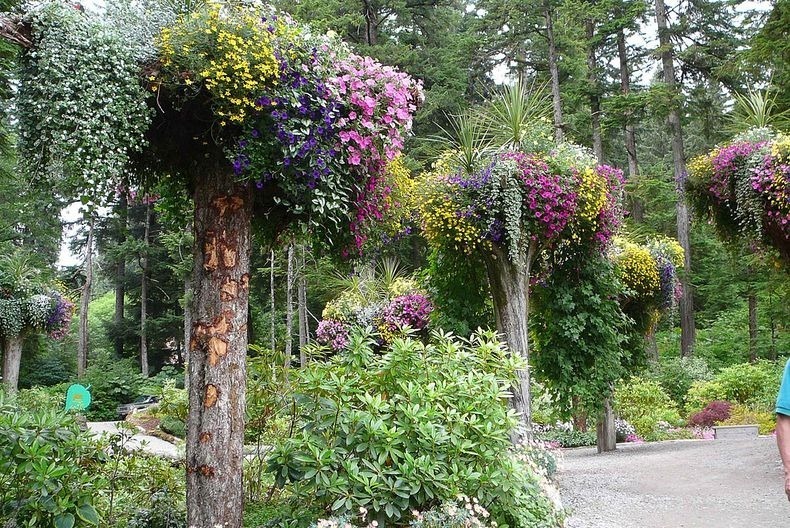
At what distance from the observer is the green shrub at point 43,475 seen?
2912mm

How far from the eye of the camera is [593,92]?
18.7 metres

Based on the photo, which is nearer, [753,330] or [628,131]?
[753,330]

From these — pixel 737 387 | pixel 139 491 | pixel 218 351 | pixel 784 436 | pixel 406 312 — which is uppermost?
pixel 406 312

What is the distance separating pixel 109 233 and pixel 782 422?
84.2 ft

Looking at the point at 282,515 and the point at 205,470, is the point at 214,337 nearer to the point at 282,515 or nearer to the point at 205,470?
the point at 205,470

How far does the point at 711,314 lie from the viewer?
73.8 feet

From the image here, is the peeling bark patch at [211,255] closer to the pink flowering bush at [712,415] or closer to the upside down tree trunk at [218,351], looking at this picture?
the upside down tree trunk at [218,351]

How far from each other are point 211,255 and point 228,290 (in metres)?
0.21

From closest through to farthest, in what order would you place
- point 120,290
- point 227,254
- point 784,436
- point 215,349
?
point 784,436
point 215,349
point 227,254
point 120,290

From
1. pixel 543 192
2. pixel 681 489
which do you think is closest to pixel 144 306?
pixel 543 192

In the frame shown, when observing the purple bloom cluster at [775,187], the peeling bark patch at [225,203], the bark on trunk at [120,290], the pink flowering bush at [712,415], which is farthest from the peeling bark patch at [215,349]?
the bark on trunk at [120,290]

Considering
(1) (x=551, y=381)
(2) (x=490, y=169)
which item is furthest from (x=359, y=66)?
(1) (x=551, y=381)

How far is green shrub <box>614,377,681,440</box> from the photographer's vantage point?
42.0 ft

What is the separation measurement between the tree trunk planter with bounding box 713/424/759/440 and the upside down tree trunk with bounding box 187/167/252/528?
9.82 meters
